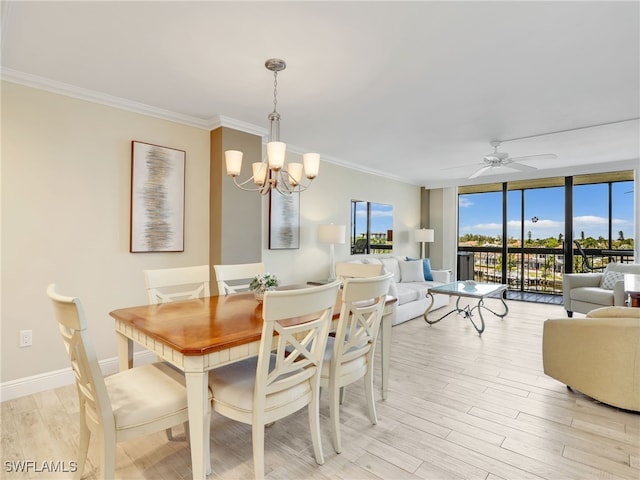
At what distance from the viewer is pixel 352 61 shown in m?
2.36

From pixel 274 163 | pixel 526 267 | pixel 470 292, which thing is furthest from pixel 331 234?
pixel 526 267

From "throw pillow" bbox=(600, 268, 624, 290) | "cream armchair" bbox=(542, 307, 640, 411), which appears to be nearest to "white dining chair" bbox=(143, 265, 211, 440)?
"cream armchair" bbox=(542, 307, 640, 411)

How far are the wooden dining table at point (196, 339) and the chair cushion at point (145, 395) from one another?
150 millimetres

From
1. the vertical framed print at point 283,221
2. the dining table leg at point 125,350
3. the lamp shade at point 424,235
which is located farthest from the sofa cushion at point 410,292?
the dining table leg at point 125,350

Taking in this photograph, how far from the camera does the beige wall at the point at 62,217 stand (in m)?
2.56

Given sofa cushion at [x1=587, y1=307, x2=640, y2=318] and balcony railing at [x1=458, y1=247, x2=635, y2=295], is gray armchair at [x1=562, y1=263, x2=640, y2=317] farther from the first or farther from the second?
sofa cushion at [x1=587, y1=307, x2=640, y2=318]

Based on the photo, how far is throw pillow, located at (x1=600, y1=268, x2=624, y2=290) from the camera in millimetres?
4664

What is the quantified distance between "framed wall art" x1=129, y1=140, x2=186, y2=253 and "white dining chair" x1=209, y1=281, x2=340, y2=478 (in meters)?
1.87

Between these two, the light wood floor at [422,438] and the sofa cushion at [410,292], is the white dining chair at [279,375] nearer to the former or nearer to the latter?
the light wood floor at [422,438]

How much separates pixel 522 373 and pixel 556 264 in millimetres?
5031

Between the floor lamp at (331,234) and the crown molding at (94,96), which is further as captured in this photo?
the floor lamp at (331,234)

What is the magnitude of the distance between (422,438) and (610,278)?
4.40m

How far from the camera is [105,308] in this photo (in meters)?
3.02

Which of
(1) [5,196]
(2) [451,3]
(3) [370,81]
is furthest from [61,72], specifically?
(2) [451,3]
